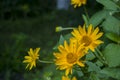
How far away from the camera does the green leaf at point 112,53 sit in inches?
61.5

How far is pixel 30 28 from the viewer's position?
7.64m

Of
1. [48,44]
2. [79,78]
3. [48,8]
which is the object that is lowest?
[48,8]

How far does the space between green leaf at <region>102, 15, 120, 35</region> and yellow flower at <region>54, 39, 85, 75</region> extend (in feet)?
0.70

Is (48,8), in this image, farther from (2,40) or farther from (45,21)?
(2,40)

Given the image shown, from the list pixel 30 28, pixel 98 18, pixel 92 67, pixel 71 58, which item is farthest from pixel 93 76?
pixel 30 28

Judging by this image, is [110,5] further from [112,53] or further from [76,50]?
[76,50]

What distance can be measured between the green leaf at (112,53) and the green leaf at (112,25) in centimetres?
7

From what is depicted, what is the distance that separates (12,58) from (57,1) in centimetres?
294

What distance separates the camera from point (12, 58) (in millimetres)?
5895

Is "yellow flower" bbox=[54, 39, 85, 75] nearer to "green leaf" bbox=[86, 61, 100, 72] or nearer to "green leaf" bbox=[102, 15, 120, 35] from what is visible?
"green leaf" bbox=[86, 61, 100, 72]

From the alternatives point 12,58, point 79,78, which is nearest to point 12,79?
point 12,58

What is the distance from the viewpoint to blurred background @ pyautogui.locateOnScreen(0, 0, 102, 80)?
570 cm

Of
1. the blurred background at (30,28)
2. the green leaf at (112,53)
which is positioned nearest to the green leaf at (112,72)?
the green leaf at (112,53)

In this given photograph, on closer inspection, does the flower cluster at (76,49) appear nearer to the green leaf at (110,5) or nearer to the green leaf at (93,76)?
the green leaf at (93,76)
